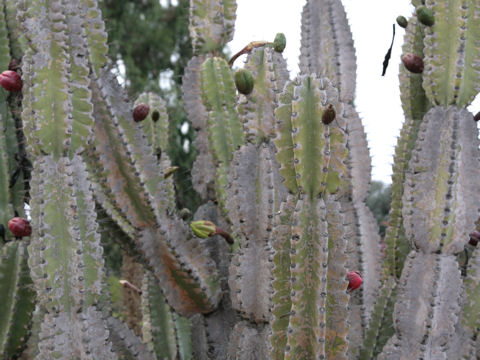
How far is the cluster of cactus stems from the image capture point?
2.10m

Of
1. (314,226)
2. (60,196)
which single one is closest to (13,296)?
(60,196)

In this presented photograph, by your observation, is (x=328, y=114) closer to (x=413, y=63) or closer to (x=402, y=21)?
(x=413, y=63)

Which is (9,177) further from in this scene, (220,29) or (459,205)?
(459,205)

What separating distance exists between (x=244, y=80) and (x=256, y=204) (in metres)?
0.53

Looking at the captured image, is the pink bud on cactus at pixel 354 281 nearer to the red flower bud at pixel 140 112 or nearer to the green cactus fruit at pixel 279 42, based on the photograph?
the red flower bud at pixel 140 112

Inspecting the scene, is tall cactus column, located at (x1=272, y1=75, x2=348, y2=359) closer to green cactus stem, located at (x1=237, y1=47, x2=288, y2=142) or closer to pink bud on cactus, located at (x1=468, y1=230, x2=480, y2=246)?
green cactus stem, located at (x1=237, y1=47, x2=288, y2=142)

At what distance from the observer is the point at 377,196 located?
9352 mm

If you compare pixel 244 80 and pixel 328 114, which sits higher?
pixel 244 80

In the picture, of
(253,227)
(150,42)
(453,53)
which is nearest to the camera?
(453,53)

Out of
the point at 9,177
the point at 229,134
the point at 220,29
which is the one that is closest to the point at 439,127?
the point at 229,134

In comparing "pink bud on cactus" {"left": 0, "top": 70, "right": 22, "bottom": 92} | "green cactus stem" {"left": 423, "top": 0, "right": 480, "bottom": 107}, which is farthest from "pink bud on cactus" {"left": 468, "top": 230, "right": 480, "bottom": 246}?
"pink bud on cactus" {"left": 0, "top": 70, "right": 22, "bottom": 92}

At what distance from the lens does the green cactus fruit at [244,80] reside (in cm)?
258

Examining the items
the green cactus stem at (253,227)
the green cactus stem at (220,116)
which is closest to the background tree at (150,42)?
the green cactus stem at (220,116)

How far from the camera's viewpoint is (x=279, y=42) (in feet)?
9.87
